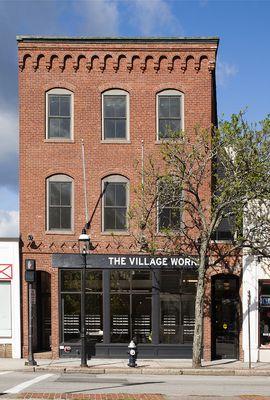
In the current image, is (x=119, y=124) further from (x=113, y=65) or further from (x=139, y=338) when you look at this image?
(x=139, y=338)

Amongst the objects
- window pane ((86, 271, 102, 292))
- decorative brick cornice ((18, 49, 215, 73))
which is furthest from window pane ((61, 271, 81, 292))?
decorative brick cornice ((18, 49, 215, 73))

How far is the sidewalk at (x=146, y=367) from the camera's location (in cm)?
2191

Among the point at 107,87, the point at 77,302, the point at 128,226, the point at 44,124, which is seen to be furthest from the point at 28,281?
the point at 107,87

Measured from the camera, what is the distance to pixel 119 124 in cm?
2589

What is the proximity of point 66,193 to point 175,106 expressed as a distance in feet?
18.5

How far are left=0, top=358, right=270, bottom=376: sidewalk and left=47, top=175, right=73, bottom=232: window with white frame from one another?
17.6 ft

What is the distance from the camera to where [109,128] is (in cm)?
2589

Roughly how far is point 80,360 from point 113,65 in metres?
11.8

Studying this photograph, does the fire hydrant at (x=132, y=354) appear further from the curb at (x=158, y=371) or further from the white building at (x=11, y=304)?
the white building at (x=11, y=304)

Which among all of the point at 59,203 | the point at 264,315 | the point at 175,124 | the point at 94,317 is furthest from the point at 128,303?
the point at 175,124

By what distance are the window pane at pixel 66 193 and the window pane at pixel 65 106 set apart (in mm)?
2831

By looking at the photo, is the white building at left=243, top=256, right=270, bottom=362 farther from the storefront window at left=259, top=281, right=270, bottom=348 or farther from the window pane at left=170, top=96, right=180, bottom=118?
the window pane at left=170, top=96, right=180, bottom=118

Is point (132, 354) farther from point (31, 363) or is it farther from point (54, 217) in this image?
point (54, 217)

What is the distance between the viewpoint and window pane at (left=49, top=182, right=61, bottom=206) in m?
25.7
